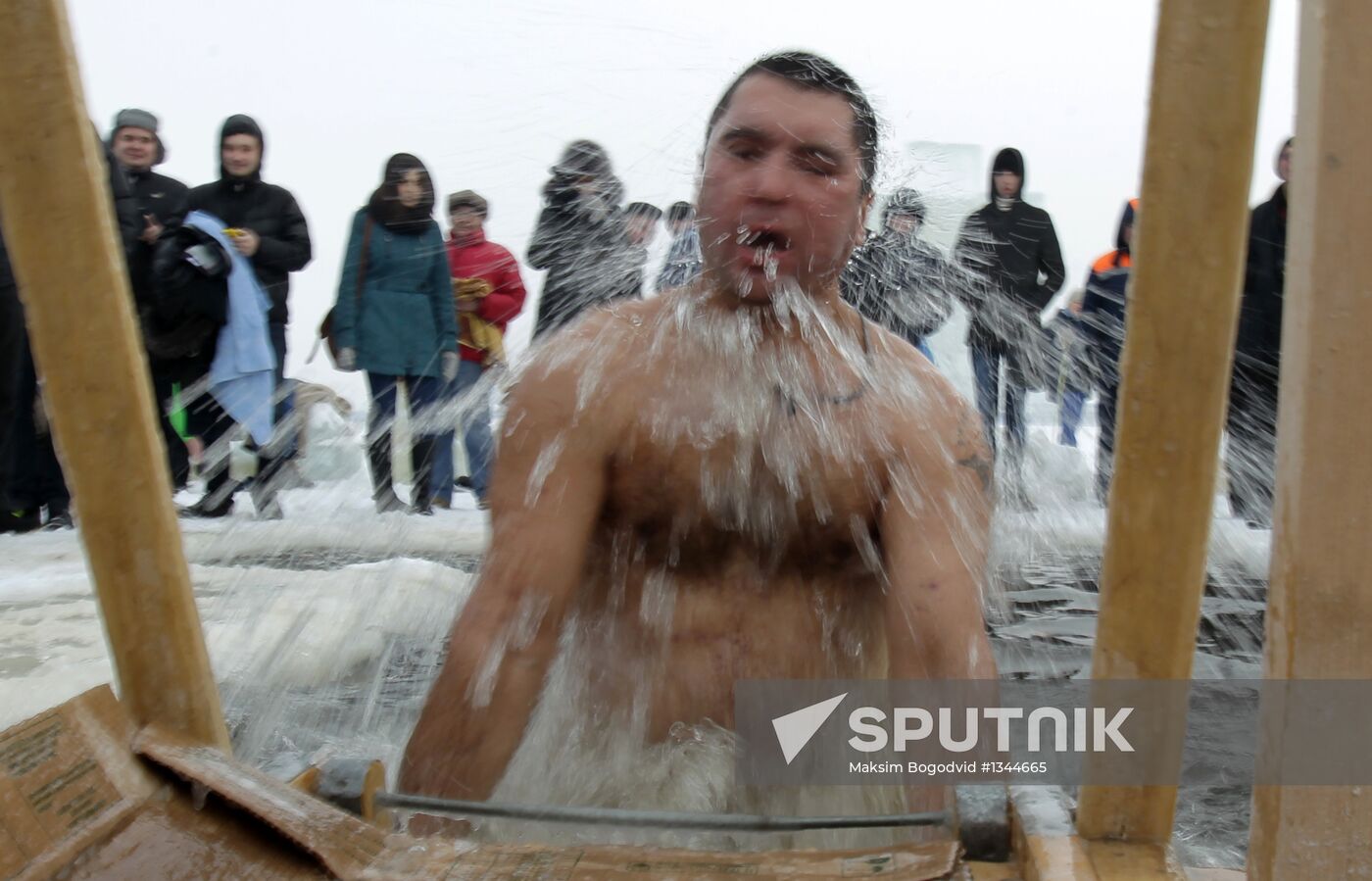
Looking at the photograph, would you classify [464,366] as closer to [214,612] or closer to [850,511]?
[214,612]

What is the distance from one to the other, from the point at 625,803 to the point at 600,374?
2.32 ft

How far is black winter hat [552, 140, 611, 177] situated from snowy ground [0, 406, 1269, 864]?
1.31 metres

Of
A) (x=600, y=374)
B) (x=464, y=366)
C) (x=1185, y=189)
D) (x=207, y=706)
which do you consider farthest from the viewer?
(x=464, y=366)

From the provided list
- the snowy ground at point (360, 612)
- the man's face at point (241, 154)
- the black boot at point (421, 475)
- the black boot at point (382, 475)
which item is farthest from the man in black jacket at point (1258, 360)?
the man's face at point (241, 154)

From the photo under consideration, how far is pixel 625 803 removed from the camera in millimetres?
1967

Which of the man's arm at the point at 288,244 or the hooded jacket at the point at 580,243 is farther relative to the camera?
the man's arm at the point at 288,244

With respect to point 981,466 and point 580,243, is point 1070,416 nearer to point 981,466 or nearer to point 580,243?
point 580,243

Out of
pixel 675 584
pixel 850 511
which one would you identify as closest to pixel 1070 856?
pixel 850 511

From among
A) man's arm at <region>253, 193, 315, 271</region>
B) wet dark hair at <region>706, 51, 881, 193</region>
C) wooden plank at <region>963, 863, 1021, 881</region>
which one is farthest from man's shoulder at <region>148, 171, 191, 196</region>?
wooden plank at <region>963, 863, 1021, 881</region>

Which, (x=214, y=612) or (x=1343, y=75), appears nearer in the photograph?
(x=1343, y=75)

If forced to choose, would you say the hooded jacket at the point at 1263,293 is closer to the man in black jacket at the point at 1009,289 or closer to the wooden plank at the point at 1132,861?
the man in black jacket at the point at 1009,289

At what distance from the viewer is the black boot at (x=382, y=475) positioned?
539cm

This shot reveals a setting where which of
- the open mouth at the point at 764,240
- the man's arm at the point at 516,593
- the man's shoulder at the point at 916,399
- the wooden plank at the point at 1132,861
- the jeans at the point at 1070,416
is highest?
the open mouth at the point at 764,240

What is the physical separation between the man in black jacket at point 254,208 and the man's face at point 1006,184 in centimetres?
288
